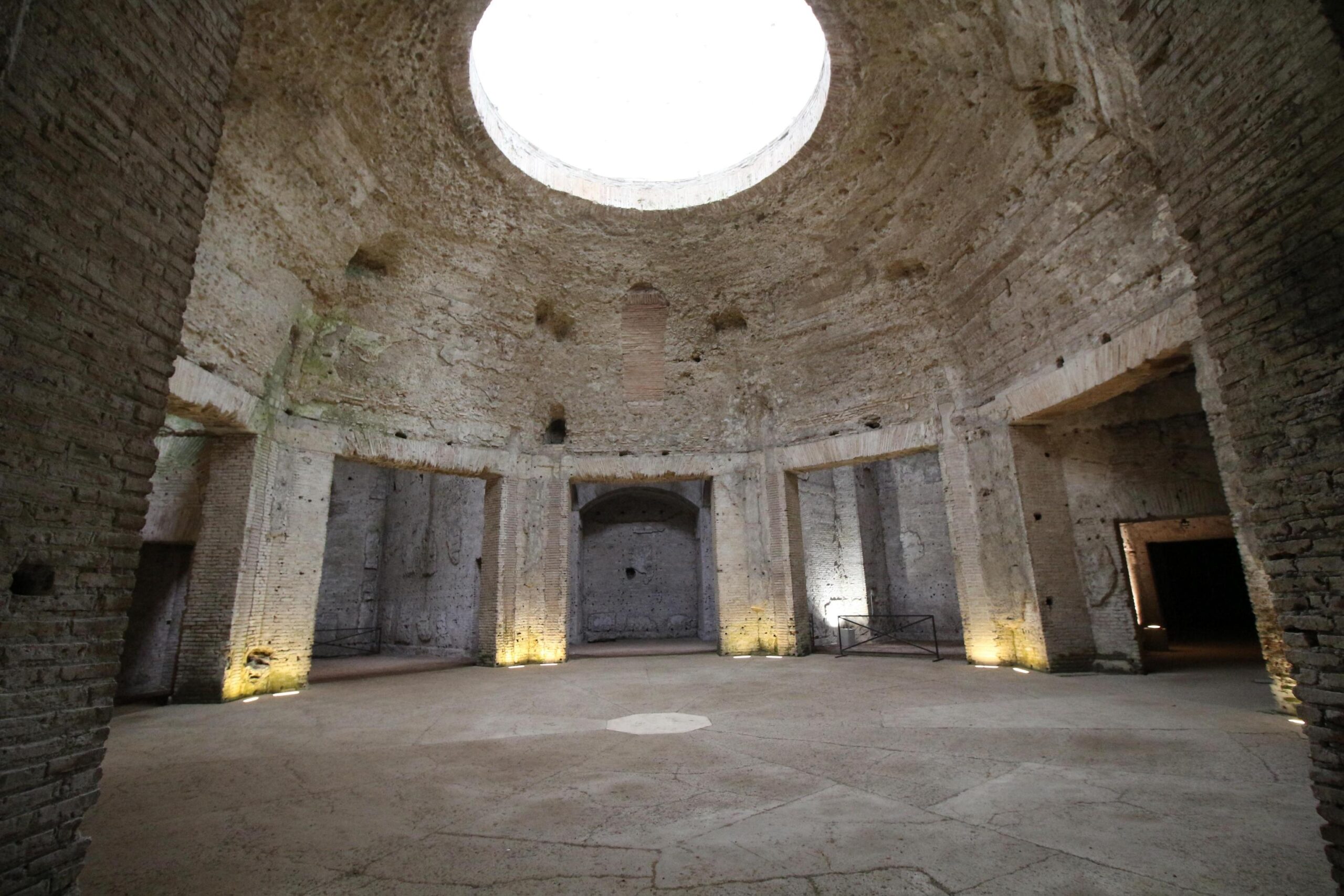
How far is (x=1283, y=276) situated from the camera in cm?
238

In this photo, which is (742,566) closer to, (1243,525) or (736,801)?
(1243,525)

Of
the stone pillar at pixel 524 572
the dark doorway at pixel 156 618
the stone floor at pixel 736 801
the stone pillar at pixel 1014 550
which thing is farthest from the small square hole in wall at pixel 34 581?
the stone pillar at pixel 1014 550

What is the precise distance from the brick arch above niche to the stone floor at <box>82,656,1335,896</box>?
21.0ft

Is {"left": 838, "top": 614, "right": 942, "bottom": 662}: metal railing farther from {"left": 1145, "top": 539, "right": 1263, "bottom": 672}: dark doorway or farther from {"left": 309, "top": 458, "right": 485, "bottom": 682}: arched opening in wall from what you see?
{"left": 309, "top": 458, "right": 485, "bottom": 682}: arched opening in wall

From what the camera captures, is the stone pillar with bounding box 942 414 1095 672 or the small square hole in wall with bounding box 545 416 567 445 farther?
the small square hole in wall with bounding box 545 416 567 445

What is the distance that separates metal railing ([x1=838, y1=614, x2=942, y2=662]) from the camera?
10562 mm

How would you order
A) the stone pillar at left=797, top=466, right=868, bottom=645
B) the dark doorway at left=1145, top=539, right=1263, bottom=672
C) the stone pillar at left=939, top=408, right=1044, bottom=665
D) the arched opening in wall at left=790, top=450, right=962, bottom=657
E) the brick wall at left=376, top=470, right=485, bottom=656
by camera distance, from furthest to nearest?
the dark doorway at left=1145, top=539, right=1263, bottom=672 < the brick wall at left=376, top=470, right=485, bottom=656 < the arched opening in wall at left=790, top=450, right=962, bottom=657 < the stone pillar at left=797, top=466, right=868, bottom=645 < the stone pillar at left=939, top=408, right=1044, bottom=665

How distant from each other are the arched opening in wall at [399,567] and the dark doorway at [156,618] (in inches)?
150

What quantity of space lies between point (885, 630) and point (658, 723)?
9766 mm

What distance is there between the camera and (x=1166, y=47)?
2852mm

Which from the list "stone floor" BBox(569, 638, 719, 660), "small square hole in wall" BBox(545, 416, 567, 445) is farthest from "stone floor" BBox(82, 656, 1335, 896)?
"small square hole in wall" BBox(545, 416, 567, 445)

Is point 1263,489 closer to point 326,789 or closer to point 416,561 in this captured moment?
point 326,789

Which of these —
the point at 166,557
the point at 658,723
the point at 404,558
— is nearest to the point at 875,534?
the point at 658,723

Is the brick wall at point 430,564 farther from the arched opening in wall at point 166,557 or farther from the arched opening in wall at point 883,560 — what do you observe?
the arched opening in wall at point 883,560
